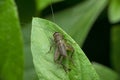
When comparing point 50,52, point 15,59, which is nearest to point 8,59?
point 15,59

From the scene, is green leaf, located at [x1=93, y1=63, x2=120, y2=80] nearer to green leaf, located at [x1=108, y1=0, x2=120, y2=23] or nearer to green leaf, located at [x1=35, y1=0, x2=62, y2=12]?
green leaf, located at [x1=108, y1=0, x2=120, y2=23]

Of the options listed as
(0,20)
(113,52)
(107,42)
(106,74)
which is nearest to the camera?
(0,20)

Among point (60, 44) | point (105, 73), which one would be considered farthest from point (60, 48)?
point (105, 73)

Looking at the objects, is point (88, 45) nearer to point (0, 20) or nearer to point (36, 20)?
point (0, 20)

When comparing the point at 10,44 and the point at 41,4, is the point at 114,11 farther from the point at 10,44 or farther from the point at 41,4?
the point at 10,44

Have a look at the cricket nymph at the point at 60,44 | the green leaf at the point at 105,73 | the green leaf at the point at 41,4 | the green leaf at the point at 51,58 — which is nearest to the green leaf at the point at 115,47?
the green leaf at the point at 105,73

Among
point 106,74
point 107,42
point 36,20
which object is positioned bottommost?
point 106,74

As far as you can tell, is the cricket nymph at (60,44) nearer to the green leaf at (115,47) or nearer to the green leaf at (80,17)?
the green leaf at (80,17)
